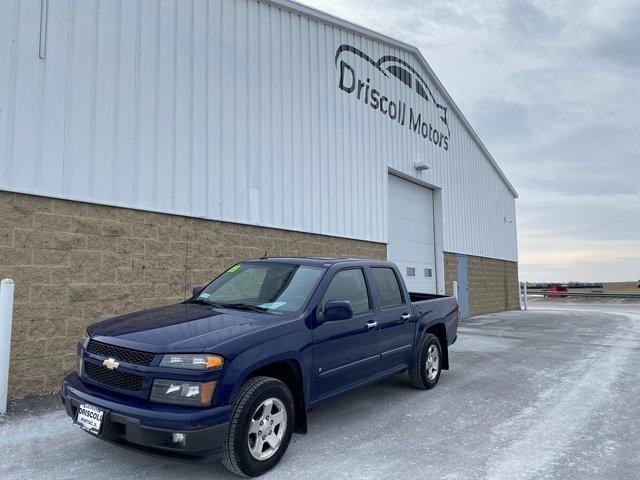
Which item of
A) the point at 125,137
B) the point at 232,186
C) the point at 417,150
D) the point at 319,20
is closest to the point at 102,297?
the point at 125,137

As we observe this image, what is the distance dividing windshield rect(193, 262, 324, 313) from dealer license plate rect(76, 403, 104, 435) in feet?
4.87

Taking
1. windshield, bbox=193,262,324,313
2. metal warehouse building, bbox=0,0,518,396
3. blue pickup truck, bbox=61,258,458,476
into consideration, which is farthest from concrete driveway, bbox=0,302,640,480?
metal warehouse building, bbox=0,0,518,396

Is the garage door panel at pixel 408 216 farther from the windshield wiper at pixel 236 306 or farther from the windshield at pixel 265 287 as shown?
the windshield wiper at pixel 236 306

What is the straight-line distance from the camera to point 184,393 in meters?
3.29

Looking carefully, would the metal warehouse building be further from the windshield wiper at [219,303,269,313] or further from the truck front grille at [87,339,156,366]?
the windshield wiper at [219,303,269,313]

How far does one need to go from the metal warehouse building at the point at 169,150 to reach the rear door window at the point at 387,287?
366 cm

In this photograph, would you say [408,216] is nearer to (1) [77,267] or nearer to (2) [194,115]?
(2) [194,115]

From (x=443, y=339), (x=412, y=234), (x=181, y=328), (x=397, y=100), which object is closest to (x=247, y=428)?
(x=181, y=328)

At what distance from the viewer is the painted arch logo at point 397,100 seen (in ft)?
40.1

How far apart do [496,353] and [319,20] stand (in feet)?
28.1

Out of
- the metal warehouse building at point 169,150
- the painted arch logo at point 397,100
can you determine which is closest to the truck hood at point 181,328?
the metal warehouse building at point 169,150

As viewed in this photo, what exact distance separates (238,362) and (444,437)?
7.70 feet

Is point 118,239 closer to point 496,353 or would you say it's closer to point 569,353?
Result: point 496,353

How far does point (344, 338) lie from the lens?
4574 mm
